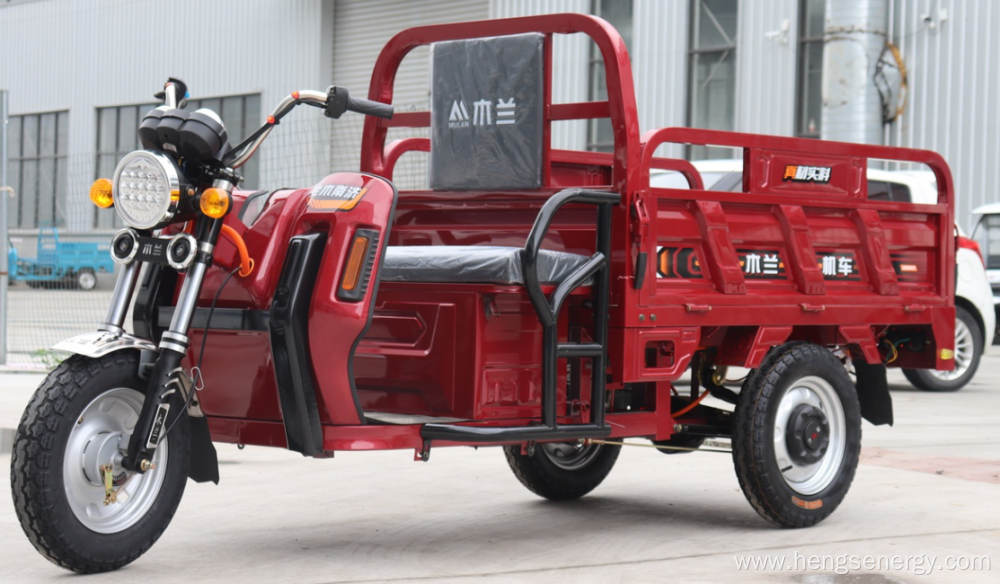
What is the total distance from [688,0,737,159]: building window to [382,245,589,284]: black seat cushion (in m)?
18.9

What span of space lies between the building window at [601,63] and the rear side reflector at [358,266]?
20.9 m

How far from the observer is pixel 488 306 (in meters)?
5.20

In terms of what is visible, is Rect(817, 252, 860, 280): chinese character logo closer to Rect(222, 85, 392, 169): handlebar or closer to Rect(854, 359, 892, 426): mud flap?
Rect(854, 359, 892, 426): mud flap

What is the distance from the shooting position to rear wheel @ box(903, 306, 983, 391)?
43.5 ft

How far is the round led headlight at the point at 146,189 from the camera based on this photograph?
4.55 metres

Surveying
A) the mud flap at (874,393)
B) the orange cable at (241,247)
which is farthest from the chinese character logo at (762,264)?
the orange cable at (241,247)

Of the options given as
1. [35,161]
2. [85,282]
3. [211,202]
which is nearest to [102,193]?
[211,202]

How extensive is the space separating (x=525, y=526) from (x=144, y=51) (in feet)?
108

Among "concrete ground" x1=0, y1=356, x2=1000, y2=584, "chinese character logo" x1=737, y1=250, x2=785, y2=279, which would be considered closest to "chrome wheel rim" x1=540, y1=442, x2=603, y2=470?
"concrete ground" x1=0, y1=356, x2=1000, y2=584

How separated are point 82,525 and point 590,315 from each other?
7.10ft

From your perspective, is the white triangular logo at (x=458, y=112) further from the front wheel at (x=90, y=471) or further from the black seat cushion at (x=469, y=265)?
the front wheel at (x=90, y=471)

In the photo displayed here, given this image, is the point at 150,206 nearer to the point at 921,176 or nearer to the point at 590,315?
the point at 590,315

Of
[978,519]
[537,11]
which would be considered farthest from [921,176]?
[537,11]

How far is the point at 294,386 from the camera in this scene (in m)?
4.77
